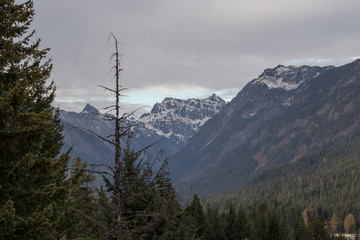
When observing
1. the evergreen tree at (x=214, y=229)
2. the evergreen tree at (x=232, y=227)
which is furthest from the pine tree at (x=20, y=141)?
the evergreen tree at (x=232, y=227)

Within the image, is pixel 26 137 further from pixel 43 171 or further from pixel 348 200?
pixel 348 200

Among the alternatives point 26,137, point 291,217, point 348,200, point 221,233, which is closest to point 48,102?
point 26,137

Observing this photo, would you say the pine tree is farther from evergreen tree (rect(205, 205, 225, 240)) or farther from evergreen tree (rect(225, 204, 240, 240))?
evergreen tree (rect(225, 204, 240, 240))

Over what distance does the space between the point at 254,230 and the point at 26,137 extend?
66770 mm

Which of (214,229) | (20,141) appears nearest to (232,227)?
(214,229)

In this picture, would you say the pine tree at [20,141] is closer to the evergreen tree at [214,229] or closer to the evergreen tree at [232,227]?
the evergreen tree at [214,229]

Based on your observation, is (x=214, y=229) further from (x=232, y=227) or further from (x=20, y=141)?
(x=20, y=141)

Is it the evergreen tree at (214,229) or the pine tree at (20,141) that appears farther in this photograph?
the evergreen tree at (214,229)

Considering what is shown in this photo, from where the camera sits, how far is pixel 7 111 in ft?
35.7

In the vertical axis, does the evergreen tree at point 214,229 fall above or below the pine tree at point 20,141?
below

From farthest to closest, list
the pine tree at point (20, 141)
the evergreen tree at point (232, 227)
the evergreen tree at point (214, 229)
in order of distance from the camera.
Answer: the evergreen tree at point (232, 227)
the evergreen tree at point (214, 229)
the pine tree at point (20, 141)

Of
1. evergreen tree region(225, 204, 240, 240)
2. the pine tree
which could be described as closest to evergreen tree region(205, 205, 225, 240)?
evergreen tree region(225, 204, 240, 240)

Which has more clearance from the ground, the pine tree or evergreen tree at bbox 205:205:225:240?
the pine tree

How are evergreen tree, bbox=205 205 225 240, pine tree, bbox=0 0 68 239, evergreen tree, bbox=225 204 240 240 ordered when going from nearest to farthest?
pine tree, bbox=0 0 68 239
evergreen tree, bbox=205 205 225 240
evergreen tree, bbox=225 204 240 240
